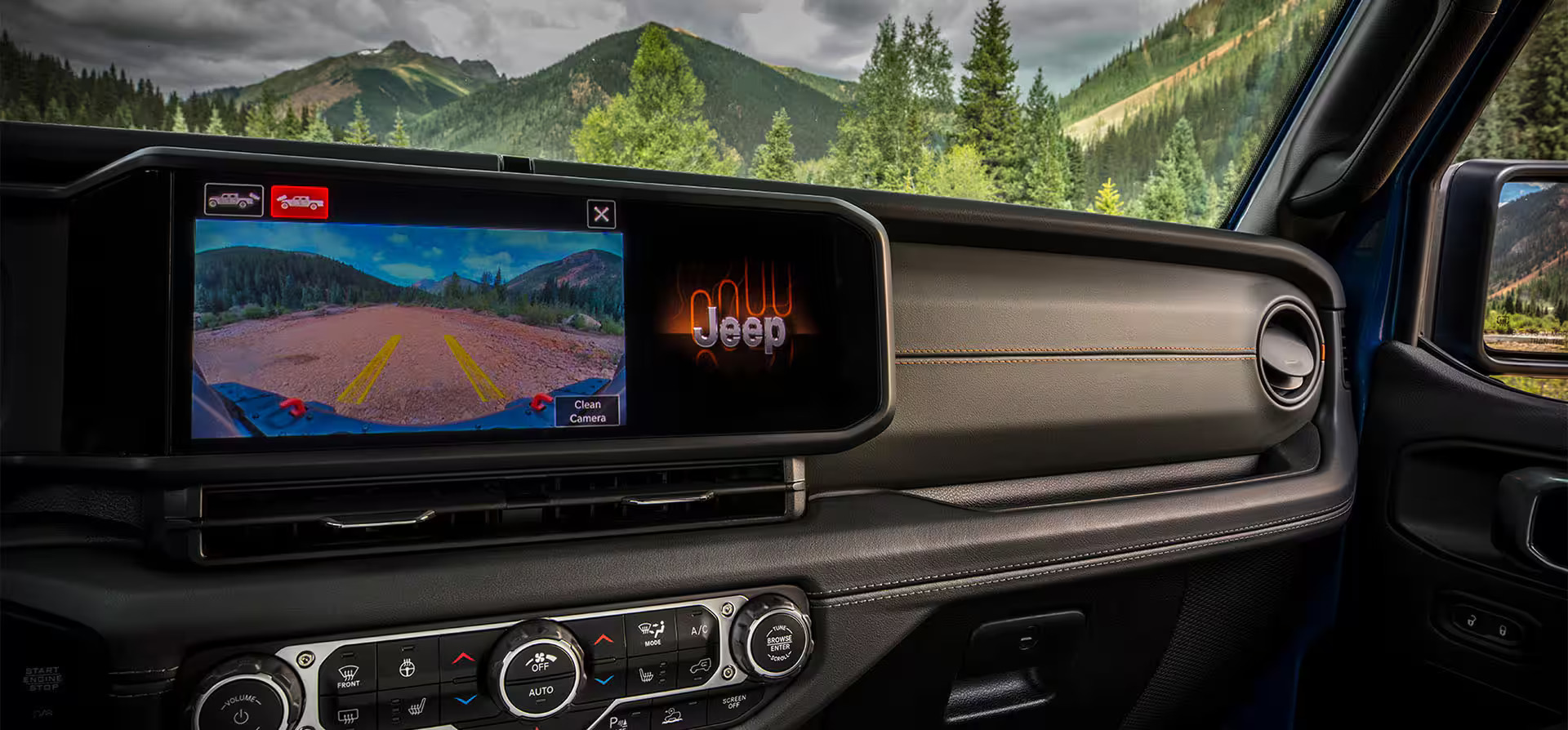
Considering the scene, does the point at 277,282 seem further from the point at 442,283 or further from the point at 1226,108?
the point at 1226,108

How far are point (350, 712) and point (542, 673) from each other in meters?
0.24

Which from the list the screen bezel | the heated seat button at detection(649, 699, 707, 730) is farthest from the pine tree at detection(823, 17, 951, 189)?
the heated seat button at detection(649, 699, 707, 730)

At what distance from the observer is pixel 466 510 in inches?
45.5

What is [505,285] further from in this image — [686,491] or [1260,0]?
[1260,0]

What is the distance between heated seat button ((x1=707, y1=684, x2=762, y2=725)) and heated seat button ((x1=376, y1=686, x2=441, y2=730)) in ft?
1.30

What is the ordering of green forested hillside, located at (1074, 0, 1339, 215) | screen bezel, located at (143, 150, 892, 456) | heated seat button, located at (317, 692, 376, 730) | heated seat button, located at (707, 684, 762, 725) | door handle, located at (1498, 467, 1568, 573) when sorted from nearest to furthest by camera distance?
screen bezel, located at (143, 150, 892, 456)
heated seat button, located at (317, 692, 376, 730)
heated seat button, located at (707, 684, 762, 725)
door handle, located at (1498, 467, 1568, 573)
green forested hillside, located at (1074, 0, 1339, 215)

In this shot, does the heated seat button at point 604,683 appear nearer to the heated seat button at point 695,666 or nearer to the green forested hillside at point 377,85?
the heated seat button at point 695,666

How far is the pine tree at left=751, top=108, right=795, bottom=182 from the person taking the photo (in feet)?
5.24

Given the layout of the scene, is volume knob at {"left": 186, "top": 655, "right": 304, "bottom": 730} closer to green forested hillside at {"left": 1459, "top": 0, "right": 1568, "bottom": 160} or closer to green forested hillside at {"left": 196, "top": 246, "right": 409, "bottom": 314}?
green forested hillside at {"left": 196, "top": 246, "right": 409, "bottom": 314}

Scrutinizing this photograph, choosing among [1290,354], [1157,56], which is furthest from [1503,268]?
[1157,56]

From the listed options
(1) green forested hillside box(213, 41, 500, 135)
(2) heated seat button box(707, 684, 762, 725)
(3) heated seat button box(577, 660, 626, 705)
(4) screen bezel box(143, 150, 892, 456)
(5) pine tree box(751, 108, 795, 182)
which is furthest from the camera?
(5) pine tree box(751, 108, 795, 182)

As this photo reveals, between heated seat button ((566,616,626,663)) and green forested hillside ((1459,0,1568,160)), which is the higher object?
green forested hillside ((1459,0,1568,160))

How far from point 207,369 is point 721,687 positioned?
826 mm

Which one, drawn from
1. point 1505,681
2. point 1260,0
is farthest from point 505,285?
point 1505,681
